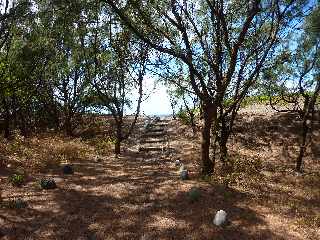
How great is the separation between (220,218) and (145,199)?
2.90 meters

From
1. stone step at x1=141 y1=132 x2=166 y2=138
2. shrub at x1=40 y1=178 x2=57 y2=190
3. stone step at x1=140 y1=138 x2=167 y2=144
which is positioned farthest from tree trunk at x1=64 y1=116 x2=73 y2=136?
shrub at x1=40 y1=178 x2=57 y2=190

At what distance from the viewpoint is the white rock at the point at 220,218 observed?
10.4m

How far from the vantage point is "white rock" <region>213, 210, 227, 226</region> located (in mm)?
10414

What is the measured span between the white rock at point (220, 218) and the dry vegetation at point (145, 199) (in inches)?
5.5

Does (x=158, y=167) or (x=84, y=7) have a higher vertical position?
(x=84, y=7)

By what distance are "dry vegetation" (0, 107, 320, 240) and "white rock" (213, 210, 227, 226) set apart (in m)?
0.14

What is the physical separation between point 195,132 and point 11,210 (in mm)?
20732

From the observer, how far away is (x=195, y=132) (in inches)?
1214

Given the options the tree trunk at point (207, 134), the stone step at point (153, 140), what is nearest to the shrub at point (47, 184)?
the tree trunk at point (207, 134)

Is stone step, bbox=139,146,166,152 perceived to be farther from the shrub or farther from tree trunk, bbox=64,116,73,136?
the shrub

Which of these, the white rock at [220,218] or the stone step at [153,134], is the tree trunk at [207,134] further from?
the stone step at [153,134]

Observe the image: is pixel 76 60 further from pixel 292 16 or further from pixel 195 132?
pixel 292 16

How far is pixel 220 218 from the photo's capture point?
10.5 m

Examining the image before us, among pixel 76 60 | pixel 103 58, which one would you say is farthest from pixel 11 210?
pixel 76 60
